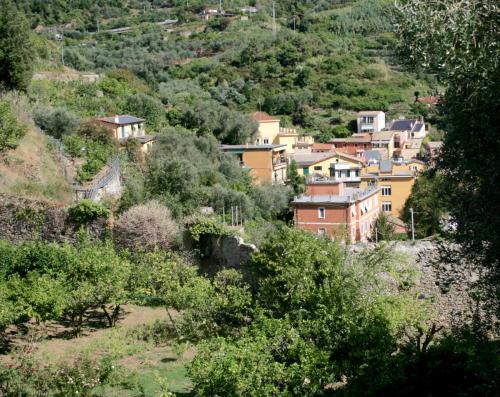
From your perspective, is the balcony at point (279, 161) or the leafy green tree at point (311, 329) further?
the balcony at point (279, 161)

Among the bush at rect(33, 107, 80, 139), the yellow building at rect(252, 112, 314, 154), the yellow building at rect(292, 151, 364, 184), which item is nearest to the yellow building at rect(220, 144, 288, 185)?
the yellow building at rect(292, 151, 364, 184)

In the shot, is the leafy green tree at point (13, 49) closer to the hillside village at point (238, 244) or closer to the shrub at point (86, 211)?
the hillside village at point (238, 244)

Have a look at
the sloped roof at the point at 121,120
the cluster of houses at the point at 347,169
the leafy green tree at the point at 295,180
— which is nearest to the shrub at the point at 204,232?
the cluster of houses at the point at 347,169

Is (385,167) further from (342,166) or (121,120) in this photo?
(121,120)

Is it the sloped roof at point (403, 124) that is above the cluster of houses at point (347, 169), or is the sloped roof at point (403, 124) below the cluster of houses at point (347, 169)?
above

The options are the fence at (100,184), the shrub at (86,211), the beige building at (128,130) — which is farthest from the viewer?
the beige building at (128,130)

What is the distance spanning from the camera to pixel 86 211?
18.0m

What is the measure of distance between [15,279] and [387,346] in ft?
27.5

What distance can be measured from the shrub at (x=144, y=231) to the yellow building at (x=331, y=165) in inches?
820

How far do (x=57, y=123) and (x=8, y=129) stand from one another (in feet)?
17.1

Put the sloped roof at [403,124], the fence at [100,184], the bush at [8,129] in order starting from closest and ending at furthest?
the fence at [100,184] < the bush at [8,129] < the sloped roof at [403,124]

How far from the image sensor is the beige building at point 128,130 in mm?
28212

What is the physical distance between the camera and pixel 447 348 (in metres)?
8.91

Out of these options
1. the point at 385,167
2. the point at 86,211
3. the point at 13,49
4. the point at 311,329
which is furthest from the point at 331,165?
the point at 311,329
